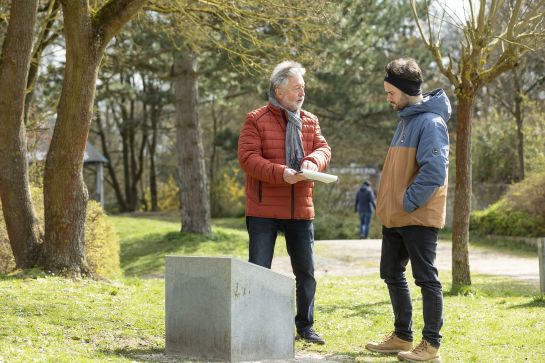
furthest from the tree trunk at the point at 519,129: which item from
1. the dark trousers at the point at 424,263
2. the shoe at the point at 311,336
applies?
the dark trousers at the point at 424,263

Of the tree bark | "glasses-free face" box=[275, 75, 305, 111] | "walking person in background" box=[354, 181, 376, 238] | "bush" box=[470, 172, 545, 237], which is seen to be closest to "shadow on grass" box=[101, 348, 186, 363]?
"glasses-free face" box=[275, 75, 305, 111]

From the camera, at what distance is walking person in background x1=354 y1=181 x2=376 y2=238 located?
2489 centimetres

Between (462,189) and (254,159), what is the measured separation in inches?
199

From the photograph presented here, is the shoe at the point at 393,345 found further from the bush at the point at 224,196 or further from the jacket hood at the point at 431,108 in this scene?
the bush at the point at 224,196

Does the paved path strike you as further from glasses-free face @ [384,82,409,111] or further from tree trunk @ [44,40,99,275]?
glasses-free face @ [384,82,409,111]

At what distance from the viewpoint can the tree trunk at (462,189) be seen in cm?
1048

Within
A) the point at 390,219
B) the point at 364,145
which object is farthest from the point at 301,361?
the point at 364,145

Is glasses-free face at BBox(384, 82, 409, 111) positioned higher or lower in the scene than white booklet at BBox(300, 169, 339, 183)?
higher

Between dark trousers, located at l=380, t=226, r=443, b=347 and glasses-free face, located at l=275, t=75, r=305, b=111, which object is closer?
dark trousers, located at l=380, t=226, r=443, b=347

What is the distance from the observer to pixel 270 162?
6.18 m

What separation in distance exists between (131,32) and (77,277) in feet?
35.5

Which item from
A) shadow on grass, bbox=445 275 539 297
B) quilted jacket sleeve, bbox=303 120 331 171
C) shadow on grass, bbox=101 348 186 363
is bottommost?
shadow on grass, bbox=445 275 539 297

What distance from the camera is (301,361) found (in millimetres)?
5734

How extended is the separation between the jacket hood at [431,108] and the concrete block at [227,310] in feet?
4.64
